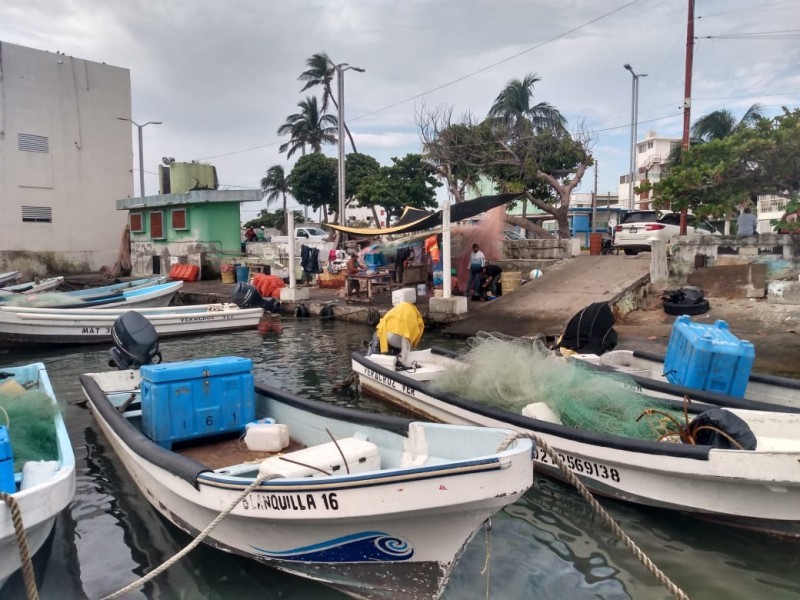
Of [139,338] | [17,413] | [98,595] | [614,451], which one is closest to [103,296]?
[139,338]

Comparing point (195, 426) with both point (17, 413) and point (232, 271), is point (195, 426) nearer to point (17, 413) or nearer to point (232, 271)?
point (17, 413)

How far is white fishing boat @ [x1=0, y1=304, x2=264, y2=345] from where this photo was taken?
46.3 feet

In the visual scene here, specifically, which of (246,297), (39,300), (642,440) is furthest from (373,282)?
(642,440)

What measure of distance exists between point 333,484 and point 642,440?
2.87 meters

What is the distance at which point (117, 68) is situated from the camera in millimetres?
30688

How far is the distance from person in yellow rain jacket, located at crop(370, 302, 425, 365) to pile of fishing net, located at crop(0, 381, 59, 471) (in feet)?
13.9

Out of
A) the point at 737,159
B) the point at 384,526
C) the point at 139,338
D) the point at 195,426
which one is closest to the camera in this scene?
the point at 384,526

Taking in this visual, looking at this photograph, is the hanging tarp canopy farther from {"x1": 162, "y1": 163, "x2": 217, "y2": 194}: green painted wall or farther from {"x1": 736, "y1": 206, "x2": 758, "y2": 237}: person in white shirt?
{"x1": 162, "y1": 163, "x2": 217, "y2": 194}: green painted wall

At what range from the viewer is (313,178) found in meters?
43.9

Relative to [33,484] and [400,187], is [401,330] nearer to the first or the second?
[33,484]

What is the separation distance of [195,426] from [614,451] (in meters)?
3.86

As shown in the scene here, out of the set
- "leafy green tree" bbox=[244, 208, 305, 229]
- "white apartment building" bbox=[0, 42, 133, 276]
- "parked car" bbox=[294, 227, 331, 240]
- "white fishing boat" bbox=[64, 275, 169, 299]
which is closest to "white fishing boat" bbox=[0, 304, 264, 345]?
"white fishing boat" bbox=[64, 275, 169, 299]

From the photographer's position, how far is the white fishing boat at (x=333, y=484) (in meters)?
3.74

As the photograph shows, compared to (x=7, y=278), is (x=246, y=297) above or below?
below
